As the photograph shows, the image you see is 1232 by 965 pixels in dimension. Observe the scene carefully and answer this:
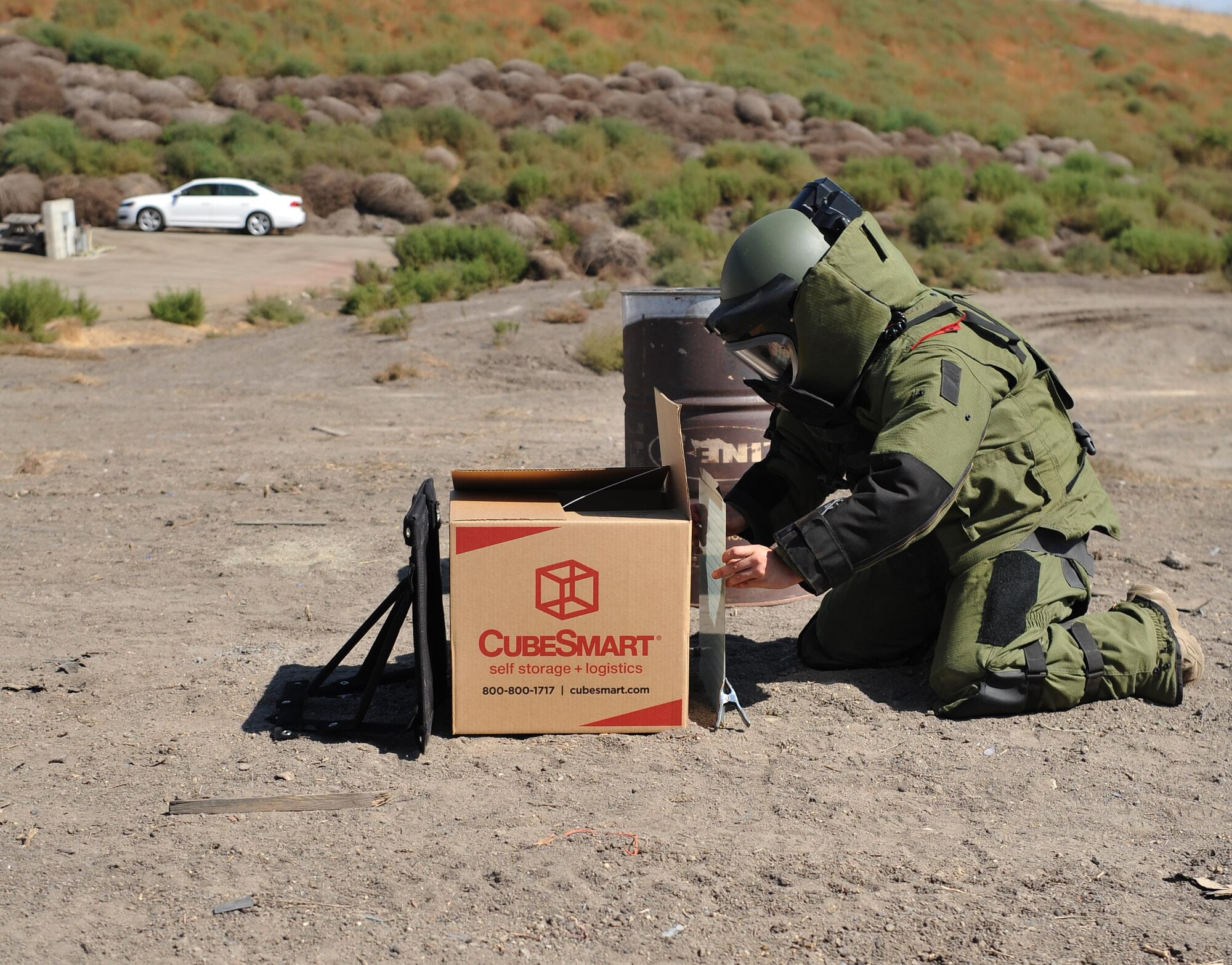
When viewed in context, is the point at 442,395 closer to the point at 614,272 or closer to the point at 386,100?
the point at 614,272

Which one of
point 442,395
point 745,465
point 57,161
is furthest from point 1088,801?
point 57,161

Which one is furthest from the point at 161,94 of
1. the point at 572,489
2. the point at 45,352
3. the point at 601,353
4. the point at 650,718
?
the point at 650,718

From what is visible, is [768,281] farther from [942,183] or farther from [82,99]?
[82,99]

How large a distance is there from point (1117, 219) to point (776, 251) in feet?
75.6

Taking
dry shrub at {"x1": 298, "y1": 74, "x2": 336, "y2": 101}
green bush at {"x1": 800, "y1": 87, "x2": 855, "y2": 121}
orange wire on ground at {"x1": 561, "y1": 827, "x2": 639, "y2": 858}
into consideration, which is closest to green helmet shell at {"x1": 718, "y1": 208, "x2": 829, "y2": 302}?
orange wire on ground at {"x1": 561, "y1": 827, "x2": 639, "y2": 858}

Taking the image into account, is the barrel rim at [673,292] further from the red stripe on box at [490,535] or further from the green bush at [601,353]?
the green bush at [601,353]

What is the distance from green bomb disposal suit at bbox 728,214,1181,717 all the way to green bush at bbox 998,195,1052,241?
67.2 ft

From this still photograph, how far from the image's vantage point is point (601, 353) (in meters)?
11.3

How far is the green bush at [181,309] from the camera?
1435cm

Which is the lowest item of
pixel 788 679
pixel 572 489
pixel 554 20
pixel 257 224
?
pixel 257 224

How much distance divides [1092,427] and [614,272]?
29.5ft

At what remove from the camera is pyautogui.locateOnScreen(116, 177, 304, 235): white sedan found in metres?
23.3

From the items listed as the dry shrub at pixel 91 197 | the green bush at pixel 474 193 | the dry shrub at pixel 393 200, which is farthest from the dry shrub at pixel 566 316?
the dry shrub at pixel 91 197

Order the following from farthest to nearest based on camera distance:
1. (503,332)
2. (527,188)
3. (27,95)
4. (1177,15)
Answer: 1. (1177,15)
2. (27,95)
3. (527,188)
4. (503,332)
